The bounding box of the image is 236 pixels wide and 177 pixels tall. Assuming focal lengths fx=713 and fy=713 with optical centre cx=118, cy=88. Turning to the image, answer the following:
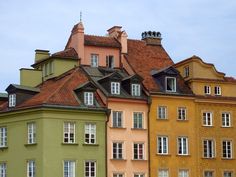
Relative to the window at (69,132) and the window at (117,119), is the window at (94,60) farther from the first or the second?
the window at (69,132)

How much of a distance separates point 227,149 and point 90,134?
1497 centimetres

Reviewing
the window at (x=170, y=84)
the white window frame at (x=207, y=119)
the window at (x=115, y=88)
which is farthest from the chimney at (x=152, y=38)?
the window at (x=115, y=88)

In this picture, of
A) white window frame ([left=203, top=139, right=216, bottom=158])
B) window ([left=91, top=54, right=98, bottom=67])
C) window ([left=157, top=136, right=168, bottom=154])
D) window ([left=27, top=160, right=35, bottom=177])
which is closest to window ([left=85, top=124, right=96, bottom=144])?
window ([left=27, top=160, right=35, bottom=177])

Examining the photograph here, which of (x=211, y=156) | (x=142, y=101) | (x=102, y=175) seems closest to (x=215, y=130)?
(x=211, y=156)

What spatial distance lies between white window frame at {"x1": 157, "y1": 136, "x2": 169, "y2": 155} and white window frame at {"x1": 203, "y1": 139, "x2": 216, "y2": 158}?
4109 millimetres

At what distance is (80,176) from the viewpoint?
207 feet

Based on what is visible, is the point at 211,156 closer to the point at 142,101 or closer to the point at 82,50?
the point at 142,101

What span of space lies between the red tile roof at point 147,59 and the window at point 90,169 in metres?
9.90

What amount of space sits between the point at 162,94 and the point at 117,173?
9079mm

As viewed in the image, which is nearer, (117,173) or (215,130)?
(117,173)

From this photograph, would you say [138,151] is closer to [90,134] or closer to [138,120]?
[138,120]

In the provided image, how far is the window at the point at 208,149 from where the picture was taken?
69812mm

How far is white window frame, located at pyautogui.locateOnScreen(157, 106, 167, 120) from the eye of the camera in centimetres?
6838

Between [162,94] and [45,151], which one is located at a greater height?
[162,94]
